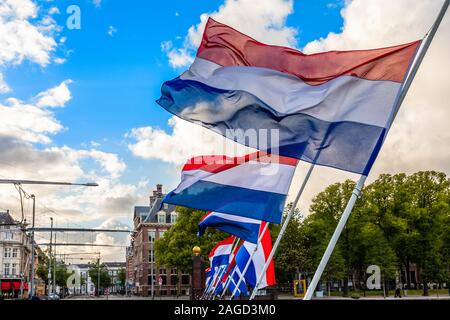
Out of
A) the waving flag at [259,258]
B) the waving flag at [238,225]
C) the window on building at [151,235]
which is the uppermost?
the window on building at [151,235]

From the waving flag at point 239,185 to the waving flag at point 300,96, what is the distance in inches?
139

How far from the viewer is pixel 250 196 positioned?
1470cm

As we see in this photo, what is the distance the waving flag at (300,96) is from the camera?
940 cm

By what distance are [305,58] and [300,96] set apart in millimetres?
856

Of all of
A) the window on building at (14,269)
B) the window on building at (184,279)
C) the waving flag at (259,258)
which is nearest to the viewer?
the waving flag at (259,258)

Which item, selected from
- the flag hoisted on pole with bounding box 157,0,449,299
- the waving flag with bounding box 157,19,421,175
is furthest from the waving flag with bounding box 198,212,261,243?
the waving flag with bounding box 157,19,421,175

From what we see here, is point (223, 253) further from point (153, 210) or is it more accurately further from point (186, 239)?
point (153, 210)

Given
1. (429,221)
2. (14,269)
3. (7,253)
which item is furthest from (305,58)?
(7,253)

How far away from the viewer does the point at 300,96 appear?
10070 millimetres

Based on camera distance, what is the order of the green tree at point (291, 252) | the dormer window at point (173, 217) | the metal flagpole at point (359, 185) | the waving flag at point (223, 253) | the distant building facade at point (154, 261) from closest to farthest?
the metal flagpole at point (359, 185), the waving flag at point (223, 253), the green tree at point (291, 252), the distant building facade at point (154, 261), the dormer window at point (173, 217)

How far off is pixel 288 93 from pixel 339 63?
40.4 inches

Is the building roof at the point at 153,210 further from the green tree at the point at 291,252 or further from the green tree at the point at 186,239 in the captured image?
the green tree at the point at 291,252

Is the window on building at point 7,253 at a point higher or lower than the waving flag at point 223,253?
higher

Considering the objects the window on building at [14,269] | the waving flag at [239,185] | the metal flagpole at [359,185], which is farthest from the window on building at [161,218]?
the metal flagpole at [359,185]
